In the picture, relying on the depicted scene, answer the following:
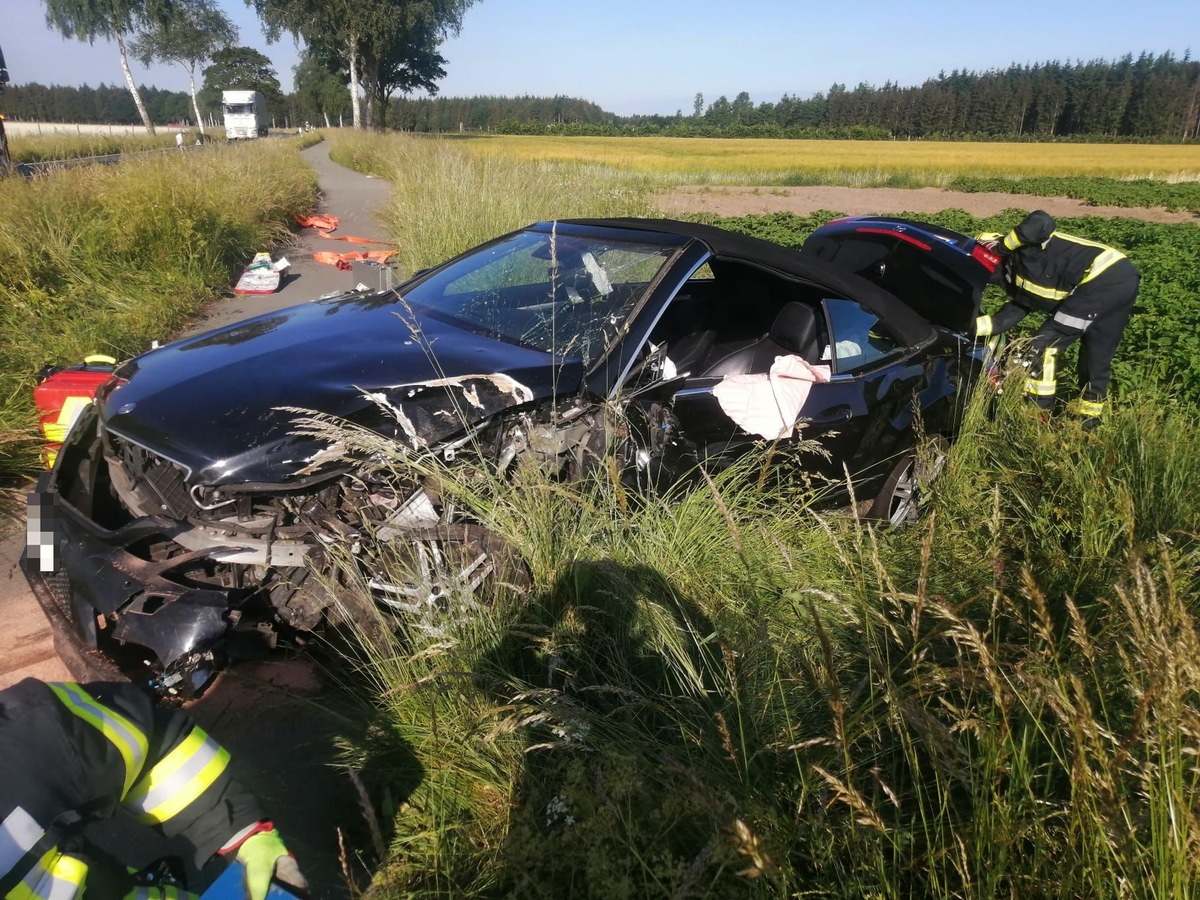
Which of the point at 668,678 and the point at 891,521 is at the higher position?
the point at 668,678

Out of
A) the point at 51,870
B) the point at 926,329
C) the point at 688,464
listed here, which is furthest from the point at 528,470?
the point at 926,329

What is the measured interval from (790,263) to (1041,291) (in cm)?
305

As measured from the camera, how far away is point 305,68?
68.2m

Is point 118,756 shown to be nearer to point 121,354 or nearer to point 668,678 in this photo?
point 668,678

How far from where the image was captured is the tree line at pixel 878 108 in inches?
3066

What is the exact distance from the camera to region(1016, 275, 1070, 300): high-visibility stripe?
5.39m

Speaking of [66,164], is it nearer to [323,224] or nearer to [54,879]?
[323,224]

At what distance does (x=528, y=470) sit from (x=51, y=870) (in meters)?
1.65

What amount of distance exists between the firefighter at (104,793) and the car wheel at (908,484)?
3139 millimetres

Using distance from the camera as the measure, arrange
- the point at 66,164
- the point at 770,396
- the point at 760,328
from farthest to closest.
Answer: the point at 66,164
the point at 760,328
the point at 770,396

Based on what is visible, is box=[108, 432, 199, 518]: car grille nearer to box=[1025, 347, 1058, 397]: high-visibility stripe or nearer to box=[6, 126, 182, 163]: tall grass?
box=[1025, 347, 1058, 397]: high-visibility stripe

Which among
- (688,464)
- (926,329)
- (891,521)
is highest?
(926,329)

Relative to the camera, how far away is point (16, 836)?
1.10 m

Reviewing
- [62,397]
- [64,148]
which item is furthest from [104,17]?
[62,397]
